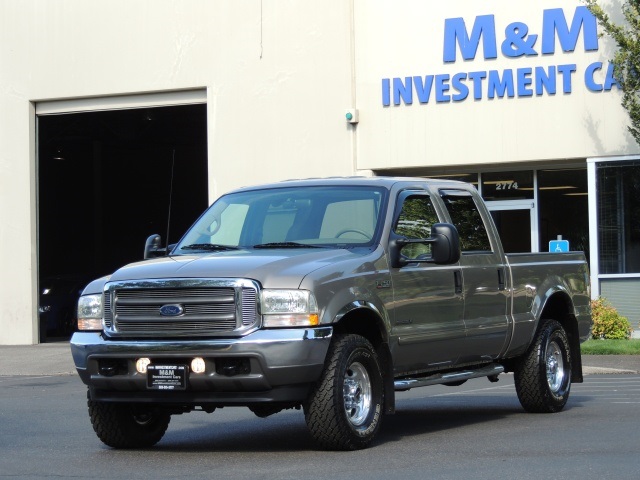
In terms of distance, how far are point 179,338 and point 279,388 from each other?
2.64ft

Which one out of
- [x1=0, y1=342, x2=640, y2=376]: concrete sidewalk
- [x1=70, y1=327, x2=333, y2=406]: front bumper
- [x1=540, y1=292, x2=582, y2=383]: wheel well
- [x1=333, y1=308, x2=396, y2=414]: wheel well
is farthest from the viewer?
[x1=0, y1=342, x2=640, y2=376]: concrete sidewalk

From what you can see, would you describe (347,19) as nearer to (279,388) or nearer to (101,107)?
(101,107)

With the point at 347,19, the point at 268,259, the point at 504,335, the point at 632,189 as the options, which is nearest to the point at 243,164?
the point at 347,19

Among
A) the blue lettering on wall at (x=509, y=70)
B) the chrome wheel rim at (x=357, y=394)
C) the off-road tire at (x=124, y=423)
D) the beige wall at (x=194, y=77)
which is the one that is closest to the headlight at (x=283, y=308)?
the chrome wheel rim at (x=357, y=394)

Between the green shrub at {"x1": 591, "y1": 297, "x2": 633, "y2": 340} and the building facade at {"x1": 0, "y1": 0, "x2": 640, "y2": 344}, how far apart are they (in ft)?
2.88

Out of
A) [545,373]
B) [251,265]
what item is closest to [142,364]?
[251,265]

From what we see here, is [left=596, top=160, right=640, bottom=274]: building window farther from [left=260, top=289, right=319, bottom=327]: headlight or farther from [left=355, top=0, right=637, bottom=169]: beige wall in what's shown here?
[left=260, top=289, right=319, bottom=327]: headlight

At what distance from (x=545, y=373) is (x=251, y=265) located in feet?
13.0

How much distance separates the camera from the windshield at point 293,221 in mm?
10320

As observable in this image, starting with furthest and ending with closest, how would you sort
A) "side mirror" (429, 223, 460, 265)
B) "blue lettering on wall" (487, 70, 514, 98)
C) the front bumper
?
"blue lettering on wall" (487, 70, 514, 98) < "side mirror" (429, 223, 460, 265) < the front bumper

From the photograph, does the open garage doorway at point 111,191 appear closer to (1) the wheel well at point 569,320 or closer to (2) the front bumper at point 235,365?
(1) the wheel well at point 569,320

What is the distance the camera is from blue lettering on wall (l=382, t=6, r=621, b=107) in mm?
23734

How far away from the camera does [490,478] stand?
8000mm

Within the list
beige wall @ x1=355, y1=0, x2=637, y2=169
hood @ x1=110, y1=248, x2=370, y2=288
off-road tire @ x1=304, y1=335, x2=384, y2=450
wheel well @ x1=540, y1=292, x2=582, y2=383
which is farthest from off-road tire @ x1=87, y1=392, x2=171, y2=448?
beige wall @ x1=355, y1=0, x2=637, y2=169
